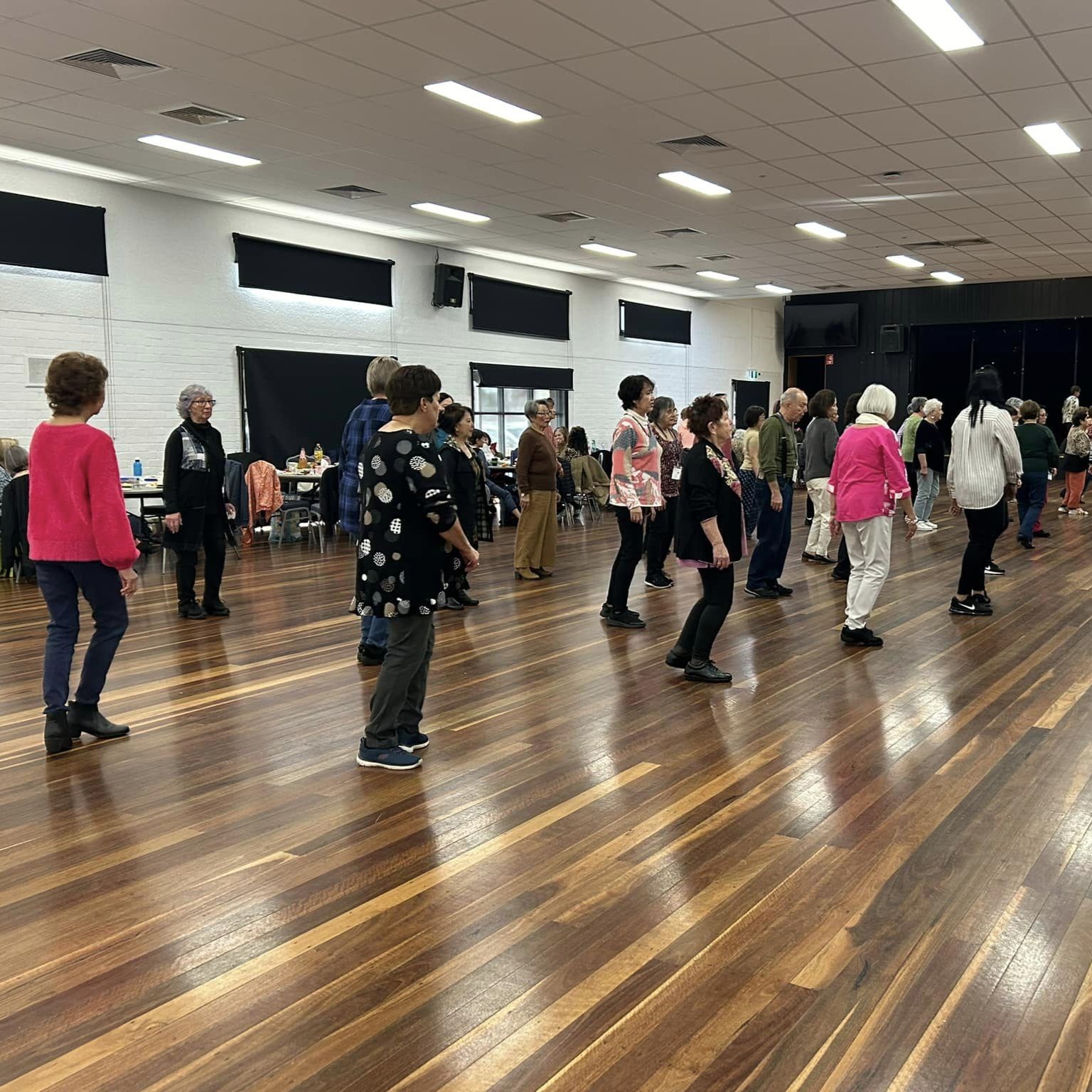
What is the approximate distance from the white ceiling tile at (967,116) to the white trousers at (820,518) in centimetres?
285

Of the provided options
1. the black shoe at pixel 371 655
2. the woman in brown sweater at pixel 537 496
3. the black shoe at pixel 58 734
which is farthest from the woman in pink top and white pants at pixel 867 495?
the black shoe at pixel 58 734

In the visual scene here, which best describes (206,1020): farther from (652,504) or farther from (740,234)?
(740,234)

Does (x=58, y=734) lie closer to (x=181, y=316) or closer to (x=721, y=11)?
(x=721, y=11)

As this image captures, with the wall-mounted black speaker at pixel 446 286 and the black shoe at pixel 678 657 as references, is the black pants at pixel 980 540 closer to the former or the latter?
the black shoe at pixel 678 657

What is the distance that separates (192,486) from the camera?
6.75 meters

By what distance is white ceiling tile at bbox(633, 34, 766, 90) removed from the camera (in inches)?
266

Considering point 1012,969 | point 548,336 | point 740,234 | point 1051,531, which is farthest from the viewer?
point 548,336

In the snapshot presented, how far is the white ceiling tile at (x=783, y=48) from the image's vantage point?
255 inches

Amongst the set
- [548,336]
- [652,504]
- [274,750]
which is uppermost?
[548,336]

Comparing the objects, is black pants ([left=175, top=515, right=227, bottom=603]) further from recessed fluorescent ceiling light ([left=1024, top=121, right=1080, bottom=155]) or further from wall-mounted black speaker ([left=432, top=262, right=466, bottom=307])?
wall-mounted black speaker ([left=432, top=262, right=466, bottom=307])

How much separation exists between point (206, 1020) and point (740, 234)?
12768 millimetres

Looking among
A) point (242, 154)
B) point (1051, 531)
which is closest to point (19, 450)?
point (242, 154)

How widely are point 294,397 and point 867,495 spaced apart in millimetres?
8345

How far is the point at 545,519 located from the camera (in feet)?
28.6
